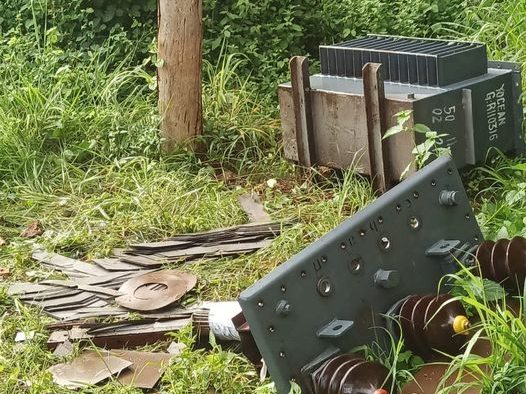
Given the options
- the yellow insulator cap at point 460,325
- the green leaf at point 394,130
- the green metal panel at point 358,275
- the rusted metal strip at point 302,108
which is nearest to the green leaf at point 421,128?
the green leaf at point 394,130

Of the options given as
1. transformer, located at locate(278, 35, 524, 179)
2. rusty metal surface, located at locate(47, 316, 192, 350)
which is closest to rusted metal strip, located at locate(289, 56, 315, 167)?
transformer, located at locate(278, 35, 524, 179)

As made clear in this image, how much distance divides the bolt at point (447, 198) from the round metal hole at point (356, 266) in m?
0.63

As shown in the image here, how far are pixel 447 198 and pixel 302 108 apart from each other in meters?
2.24

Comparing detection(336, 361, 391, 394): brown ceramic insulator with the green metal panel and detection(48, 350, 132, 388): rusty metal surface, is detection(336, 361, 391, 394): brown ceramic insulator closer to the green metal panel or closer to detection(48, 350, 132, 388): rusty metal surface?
the green metal panel

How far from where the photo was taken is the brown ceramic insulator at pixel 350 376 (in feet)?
12.4

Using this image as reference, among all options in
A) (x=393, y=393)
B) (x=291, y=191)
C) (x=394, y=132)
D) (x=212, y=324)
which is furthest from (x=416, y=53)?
(x=393, y=393)

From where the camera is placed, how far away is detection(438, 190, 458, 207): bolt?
468 cm

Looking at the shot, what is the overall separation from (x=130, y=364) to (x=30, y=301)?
3.57 ft

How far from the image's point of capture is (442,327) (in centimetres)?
414

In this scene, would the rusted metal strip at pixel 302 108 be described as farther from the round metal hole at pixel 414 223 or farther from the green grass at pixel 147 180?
the round metal hole at pixel 414 223

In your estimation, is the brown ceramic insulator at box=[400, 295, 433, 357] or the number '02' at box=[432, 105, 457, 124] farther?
the number '02' at box=[432, 105, 457, 124]

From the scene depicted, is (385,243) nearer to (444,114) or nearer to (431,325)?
(431,325)

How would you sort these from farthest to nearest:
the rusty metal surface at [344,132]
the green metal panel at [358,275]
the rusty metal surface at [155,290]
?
1. the rusty metal surface at [344,132]
2. the rusty metal surface at [155,290]
3. the green metal panel at [358,275]

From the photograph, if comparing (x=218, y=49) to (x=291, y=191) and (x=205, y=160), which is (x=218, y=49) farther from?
(x=291, y=191)
